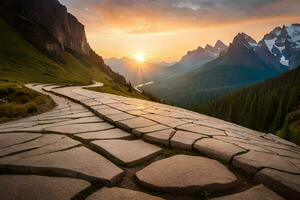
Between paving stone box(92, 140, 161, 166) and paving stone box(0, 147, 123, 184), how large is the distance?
0.20 meters

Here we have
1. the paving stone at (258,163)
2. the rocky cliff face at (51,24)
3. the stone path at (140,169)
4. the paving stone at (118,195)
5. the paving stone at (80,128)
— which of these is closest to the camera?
the paving stone at (118,195)

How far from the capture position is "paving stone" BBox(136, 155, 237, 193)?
2914 millimetres

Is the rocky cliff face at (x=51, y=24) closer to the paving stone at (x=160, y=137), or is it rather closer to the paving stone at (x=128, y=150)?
the paving stone at (x=160, y=137)

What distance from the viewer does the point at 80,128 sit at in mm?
5578

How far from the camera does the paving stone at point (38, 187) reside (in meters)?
2.67

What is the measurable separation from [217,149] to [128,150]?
50.2 inches

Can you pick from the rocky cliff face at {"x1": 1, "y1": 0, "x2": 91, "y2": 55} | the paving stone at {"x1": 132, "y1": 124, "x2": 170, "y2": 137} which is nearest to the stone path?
the paving stone at {"x1": 132, "y1": 124, "x2": 170, "y2": 137}

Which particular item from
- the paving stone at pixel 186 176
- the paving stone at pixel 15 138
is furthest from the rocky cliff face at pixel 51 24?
the paving stone at pixel 186 176

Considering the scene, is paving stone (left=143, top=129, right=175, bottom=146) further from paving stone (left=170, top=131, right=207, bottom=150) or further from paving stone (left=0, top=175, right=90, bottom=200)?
paving stone (left=0, top=175, right=90, bottom=200)

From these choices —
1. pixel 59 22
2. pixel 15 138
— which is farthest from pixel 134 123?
pixel 59 22

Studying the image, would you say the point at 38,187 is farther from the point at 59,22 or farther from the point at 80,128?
the point at 59,22

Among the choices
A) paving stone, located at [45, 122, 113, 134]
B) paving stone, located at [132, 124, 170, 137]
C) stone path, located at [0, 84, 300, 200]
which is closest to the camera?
stone path, located at [0, 84, 300, 200]

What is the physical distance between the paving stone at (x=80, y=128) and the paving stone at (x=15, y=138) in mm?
509

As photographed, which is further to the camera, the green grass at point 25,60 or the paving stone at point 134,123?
the green grass at point 25,60
